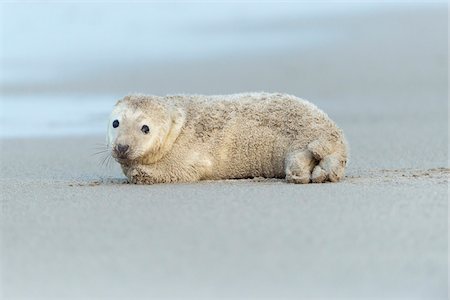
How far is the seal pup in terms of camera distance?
6.63 metres

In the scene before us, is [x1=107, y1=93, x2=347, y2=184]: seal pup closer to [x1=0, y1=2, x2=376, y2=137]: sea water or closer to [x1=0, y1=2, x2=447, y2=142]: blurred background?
[x1=0, y1=2, x2=447, y2=142]: blurred background

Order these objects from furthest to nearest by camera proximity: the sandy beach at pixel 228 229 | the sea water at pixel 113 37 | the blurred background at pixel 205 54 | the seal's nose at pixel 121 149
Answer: the sea water at pixel 113 37, the blurred background at pixel 205 54, the seal's nose at pixel 121 149, the sandy beach at pixel 228 229

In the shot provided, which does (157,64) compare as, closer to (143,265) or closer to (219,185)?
(219,185)

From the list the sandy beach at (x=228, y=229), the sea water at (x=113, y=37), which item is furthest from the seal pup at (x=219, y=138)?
the sea water at (x=113, y=37)

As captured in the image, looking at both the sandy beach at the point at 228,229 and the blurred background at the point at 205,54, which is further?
the blurred background at the point at 205,54

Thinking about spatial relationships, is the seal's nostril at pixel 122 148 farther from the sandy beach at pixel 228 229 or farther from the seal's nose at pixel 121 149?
the sandy beach at pixel 228 229

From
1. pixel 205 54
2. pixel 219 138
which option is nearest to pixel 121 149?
pixel 219 138

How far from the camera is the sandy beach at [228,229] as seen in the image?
4.22 m

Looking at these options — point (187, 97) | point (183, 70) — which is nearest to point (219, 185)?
point (187, 97)

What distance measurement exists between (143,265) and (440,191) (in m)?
2.13

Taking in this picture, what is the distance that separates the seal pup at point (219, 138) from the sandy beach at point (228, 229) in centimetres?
22

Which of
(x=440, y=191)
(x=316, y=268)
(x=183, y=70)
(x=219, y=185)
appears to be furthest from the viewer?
(x=183, y=70)

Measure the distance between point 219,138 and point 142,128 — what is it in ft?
1.77

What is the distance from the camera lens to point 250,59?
1374 cm
